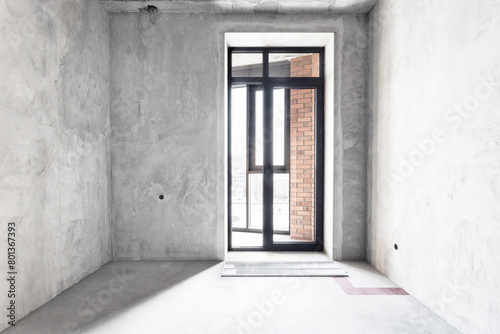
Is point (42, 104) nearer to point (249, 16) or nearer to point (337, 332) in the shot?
point (249, 16)

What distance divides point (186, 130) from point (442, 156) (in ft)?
8.97

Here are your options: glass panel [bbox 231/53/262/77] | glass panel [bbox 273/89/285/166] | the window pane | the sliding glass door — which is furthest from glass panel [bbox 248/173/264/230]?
glass panel [bbox 231/53/262/77]

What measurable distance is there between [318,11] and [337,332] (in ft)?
11.6

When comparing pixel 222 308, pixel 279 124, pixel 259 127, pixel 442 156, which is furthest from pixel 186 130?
pixel 442 156

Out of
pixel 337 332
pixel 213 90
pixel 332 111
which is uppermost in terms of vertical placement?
pixel 213 90

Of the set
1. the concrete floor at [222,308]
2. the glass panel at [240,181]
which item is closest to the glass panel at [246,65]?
the glass panel at [240,181]

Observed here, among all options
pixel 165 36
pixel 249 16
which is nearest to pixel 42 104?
pixel 165 36

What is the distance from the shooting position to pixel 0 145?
1904mm

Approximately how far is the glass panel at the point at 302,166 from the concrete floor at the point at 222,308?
1513 millimetres

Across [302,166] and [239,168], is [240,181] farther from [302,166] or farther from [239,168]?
[302,166]

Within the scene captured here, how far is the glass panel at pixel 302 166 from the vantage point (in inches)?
169

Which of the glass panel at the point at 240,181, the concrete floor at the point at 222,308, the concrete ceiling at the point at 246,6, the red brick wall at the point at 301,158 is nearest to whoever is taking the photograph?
the concrete floor at the point at 222,308

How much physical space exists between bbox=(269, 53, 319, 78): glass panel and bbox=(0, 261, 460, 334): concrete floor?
306cm

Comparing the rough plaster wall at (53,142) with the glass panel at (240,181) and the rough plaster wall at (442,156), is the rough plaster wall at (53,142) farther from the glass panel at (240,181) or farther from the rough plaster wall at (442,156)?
the rough plaster wall at (442,156)
